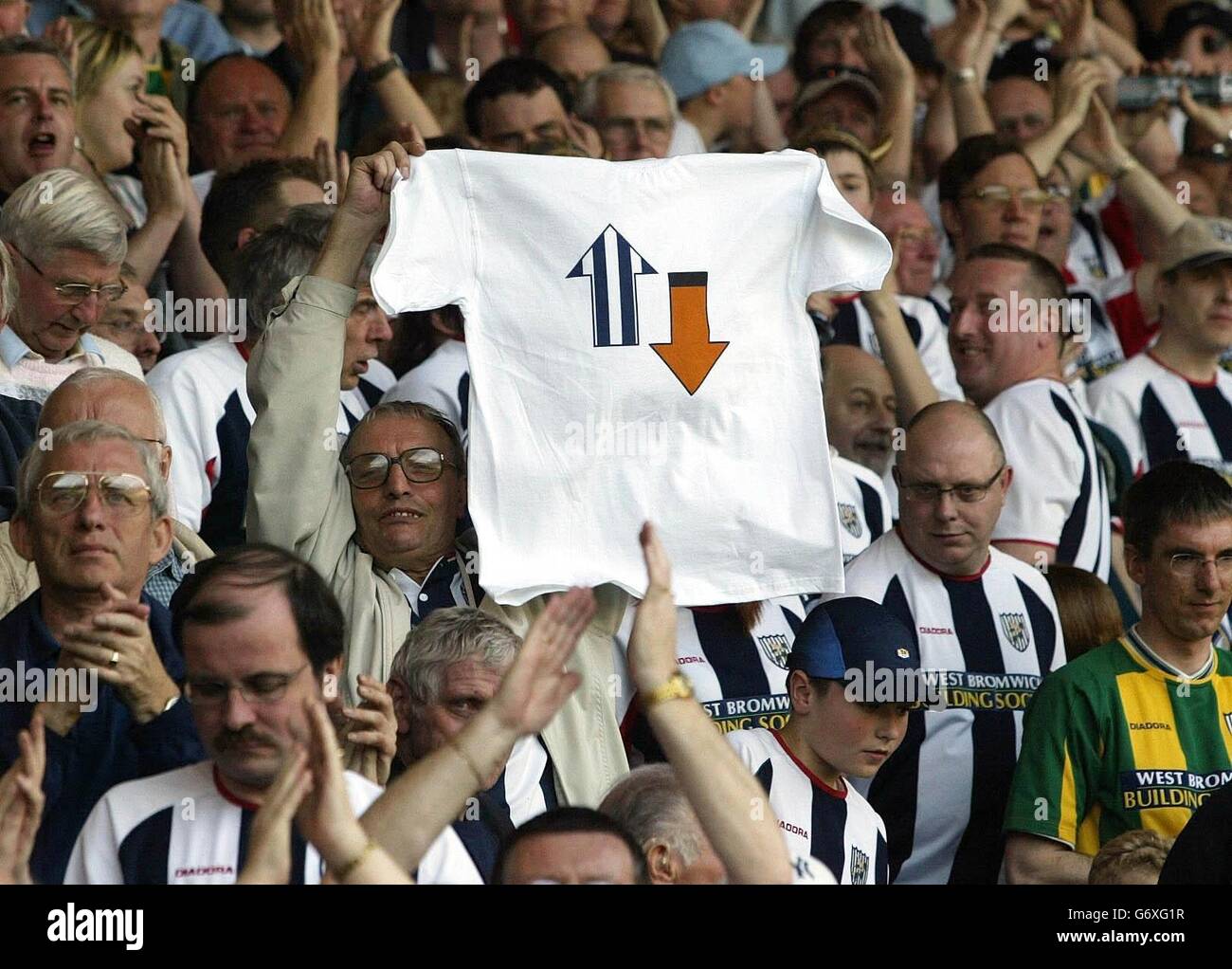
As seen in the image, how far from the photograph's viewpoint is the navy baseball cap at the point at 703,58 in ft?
25.5

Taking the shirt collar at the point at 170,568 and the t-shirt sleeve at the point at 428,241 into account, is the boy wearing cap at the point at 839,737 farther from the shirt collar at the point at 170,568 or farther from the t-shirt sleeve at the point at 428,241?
the shirt collar at the point at 170,568

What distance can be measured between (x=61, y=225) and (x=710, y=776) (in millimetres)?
2215

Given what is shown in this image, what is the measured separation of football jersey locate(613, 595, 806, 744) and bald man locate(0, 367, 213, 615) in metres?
1.08

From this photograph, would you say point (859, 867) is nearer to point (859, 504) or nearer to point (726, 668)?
point (726, 668)

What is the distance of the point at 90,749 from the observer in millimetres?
3598

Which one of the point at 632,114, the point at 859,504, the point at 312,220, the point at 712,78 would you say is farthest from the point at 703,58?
the point at 312,220

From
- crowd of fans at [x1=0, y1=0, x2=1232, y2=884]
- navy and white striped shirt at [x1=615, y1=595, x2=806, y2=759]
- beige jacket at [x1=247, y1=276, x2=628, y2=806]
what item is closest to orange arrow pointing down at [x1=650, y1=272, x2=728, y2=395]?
crowd of fans at [x1=0, y1=0, x2=1232, y2=884]

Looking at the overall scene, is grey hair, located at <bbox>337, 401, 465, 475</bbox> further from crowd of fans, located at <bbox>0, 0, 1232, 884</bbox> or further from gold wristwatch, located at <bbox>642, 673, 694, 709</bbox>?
gold wristwatch, located at <bbox>642, 673, 694, 709</bbox>

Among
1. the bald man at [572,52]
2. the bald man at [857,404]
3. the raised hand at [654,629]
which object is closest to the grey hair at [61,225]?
the raised hand at [654,629]

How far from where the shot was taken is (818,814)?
450 centimetres

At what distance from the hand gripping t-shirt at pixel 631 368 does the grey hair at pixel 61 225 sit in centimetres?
71

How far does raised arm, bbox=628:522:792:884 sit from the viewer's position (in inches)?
129
